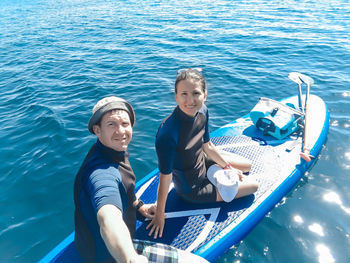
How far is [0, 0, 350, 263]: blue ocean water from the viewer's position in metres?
3.81

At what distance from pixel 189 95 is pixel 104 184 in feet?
4.64

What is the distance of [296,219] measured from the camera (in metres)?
3.88

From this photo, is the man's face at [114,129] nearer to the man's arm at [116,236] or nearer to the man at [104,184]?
the man at [104,184]

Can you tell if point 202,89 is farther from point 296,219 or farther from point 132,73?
point 132,73

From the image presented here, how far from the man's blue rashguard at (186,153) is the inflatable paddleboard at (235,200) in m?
0.28

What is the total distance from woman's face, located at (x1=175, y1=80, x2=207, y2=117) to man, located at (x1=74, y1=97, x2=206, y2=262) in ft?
2.42

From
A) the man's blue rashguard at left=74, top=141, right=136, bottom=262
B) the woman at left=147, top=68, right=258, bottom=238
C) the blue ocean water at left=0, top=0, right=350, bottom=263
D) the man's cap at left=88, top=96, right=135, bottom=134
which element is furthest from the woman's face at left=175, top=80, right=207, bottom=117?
the blue ocean water at left=0, top=0, right=350, bottom=263

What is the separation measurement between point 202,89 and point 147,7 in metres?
21.5

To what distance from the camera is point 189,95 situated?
2.80 m

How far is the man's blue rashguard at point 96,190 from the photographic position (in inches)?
73.3

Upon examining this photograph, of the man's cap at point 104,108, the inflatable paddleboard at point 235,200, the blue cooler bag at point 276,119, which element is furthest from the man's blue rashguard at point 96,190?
the blue cooler bag at point 276,119

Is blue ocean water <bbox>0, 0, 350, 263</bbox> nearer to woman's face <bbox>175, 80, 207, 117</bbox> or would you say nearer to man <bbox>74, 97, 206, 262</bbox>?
man <bbox>74, 97, 206, 262</bbox>

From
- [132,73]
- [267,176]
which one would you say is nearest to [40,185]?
[267,176]

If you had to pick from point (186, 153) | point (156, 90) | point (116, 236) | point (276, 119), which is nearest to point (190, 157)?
point (186, 153)
